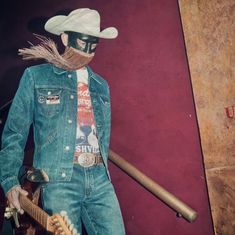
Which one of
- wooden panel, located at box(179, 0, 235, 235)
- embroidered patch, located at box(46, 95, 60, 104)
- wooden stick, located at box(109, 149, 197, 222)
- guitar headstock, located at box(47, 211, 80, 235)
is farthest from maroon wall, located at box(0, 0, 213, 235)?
guitar headstock, located at box(47, 211, 80, 235)

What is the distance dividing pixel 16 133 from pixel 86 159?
0.54 metres

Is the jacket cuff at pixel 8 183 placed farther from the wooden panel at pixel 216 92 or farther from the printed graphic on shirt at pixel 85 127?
the wooden panel at pixel 216 92

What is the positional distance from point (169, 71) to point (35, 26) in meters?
2.02

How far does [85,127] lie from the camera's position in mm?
2316

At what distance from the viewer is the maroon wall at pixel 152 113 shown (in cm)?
277

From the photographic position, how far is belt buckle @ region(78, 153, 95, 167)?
220 cm

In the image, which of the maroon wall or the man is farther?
the maroon wall

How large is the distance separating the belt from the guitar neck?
0.43 m

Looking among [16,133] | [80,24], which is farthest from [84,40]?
[16,133]

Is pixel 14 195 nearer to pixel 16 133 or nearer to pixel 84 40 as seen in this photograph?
pixel 16 133

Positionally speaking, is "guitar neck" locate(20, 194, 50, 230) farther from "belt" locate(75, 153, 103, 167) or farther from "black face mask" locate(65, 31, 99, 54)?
"black face mask" locate(65, 31, 99, 54)

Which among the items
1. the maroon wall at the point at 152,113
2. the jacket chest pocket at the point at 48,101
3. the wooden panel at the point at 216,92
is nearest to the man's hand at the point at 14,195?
the jacket chest pocket at the point at 48,101

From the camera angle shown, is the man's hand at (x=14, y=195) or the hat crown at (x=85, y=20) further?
the hat crown at (x=85, y=20)

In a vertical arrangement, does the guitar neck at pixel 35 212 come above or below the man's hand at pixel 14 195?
below
